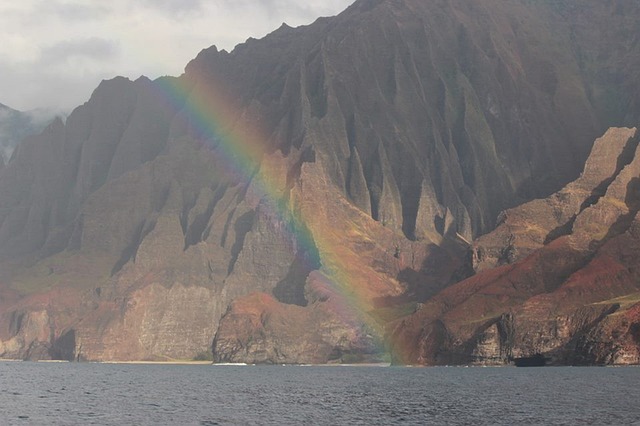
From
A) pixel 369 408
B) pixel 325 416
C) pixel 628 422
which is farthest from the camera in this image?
pixel 369 408

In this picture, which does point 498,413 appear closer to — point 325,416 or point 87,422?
point 325,416

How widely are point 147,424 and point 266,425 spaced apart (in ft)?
49.7

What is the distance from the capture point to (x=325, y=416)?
177 metres

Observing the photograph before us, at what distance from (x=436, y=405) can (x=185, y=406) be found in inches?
1514

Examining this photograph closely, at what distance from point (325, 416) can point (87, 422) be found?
33.1 metres

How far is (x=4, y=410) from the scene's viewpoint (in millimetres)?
181875

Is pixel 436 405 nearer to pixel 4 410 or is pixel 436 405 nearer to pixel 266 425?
pixel 266 425

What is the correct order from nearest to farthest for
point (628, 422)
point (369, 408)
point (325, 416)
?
point (628, 422) → point (325, 416) → point (369, 408)

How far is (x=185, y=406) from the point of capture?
196250 mm

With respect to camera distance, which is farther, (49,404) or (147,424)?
(49,404)

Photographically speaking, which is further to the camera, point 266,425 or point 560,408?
point 560,408

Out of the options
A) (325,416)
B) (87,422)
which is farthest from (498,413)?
(87,422)

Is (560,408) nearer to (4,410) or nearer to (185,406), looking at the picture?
(185,406)

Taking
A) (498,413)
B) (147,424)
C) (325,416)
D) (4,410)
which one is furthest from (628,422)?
(4,410)
